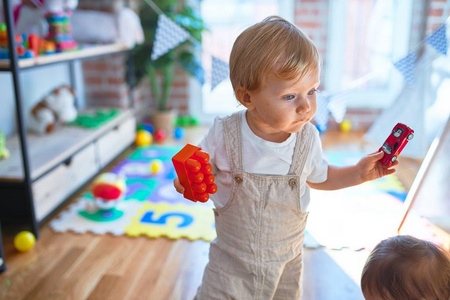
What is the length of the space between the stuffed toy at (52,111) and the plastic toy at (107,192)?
0.62m

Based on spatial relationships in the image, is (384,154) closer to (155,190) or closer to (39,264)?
(39,264)

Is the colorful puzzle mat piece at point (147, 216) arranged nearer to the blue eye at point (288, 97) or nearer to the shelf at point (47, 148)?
the shelf at point (47, 148)

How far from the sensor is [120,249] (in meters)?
1.82

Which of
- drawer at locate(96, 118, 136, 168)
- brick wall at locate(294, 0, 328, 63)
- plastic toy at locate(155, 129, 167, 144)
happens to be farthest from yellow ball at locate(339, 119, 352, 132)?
drawer at locate(96, 118, 136, 168)

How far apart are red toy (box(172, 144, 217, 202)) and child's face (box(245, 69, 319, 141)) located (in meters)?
0.17

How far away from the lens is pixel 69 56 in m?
2.23

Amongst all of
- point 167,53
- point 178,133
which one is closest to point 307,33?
point 167,53

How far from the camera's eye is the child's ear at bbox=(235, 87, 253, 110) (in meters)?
1.01

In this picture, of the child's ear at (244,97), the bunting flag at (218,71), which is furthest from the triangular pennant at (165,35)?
the child's ear at (244,97)

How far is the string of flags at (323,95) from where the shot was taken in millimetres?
1790

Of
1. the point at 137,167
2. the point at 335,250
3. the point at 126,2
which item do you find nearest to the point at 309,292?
the point at 335,250

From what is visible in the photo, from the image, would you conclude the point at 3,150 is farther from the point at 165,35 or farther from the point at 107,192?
the point at 165,35

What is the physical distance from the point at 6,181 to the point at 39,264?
40cm

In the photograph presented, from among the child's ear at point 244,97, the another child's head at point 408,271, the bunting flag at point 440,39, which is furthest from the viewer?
the bunting flag at point 440,39
